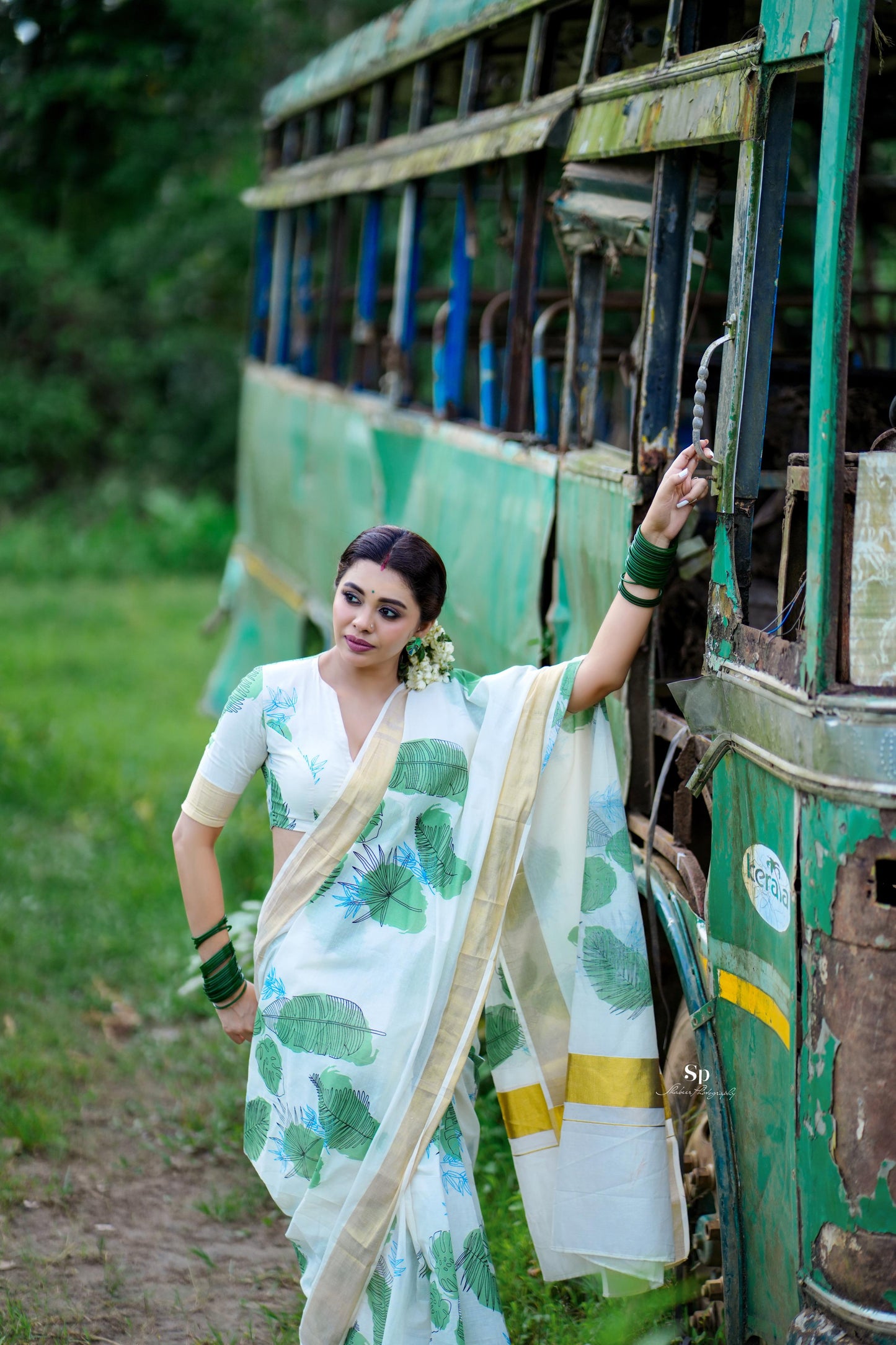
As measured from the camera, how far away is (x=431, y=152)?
461 cm

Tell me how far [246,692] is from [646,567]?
77cm

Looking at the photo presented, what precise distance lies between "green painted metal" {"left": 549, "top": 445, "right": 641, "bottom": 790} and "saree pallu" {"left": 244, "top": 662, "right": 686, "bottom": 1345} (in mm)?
322

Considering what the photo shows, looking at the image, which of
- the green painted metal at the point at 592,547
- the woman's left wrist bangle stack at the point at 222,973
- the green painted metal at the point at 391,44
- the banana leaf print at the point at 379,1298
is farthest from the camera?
the green painted metal at the point at 391,44

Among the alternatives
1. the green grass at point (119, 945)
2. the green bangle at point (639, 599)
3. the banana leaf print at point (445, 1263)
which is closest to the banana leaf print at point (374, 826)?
the green bangle at point (639, 599)

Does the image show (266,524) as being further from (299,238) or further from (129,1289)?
(129,1289)

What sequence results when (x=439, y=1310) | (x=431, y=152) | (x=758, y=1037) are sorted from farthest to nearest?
1. (x=431, y=152)
2. (x=439, y=1310)
3. (x=758, y=1037)

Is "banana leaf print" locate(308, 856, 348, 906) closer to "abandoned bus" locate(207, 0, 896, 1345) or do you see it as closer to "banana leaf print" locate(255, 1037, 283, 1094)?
"banana leaf print" locate(255, 1037, 283, 1094)

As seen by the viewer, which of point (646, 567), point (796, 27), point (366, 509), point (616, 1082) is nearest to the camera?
point (796, 27)

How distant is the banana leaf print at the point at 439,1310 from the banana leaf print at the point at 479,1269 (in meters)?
0.06

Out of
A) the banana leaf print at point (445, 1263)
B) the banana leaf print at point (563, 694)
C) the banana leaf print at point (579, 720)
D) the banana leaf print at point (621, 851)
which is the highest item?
the banana leaf print at point (563, 694)

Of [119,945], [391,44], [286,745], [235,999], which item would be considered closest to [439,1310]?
[235,999]

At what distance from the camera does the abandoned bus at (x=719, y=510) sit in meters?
1.99

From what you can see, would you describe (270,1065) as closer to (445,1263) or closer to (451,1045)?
(451,1045)

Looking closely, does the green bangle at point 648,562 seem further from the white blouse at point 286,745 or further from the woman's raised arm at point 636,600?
the white blouse at point 286,745
